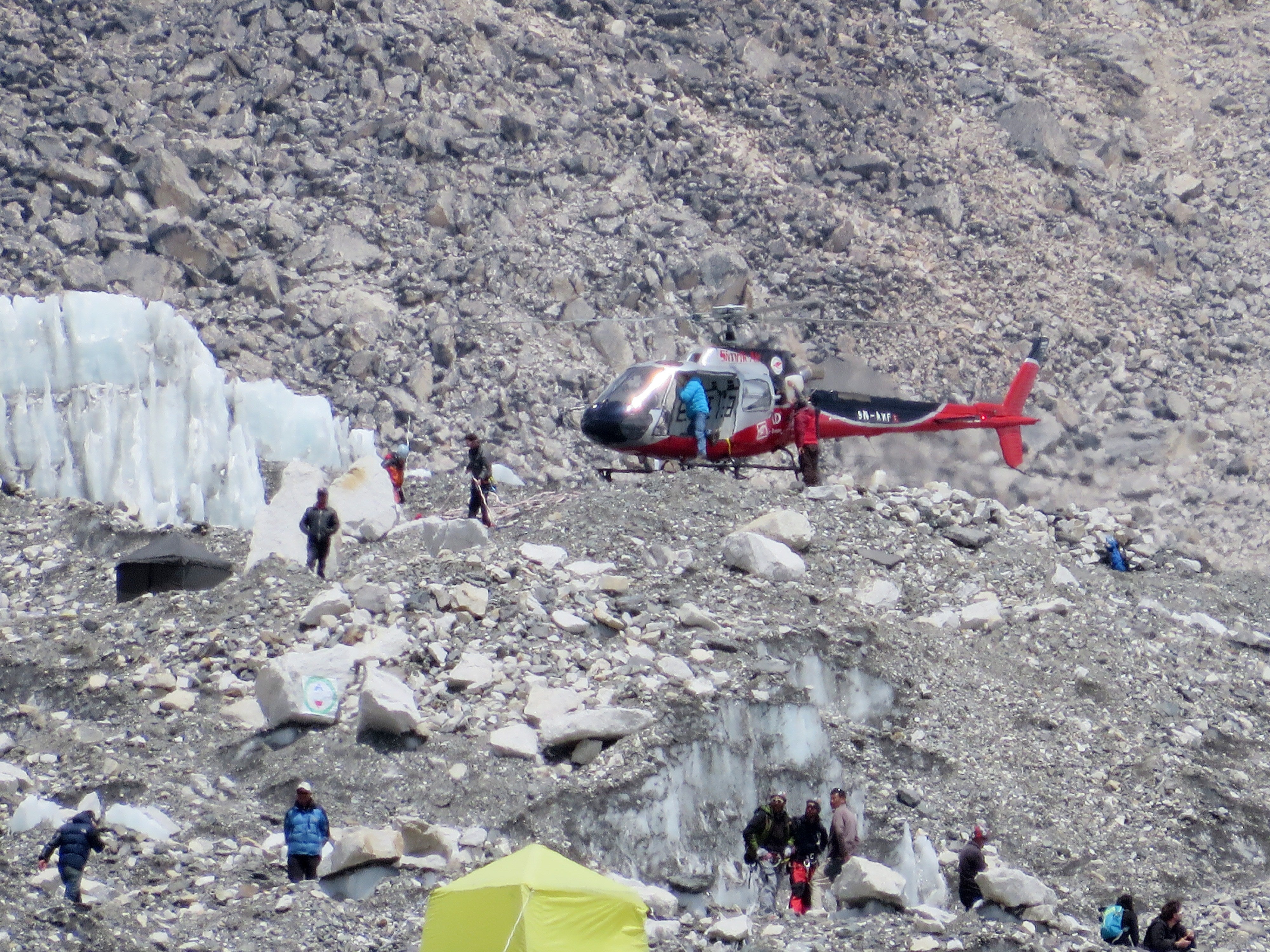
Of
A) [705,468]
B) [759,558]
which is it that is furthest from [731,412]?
[759,558]

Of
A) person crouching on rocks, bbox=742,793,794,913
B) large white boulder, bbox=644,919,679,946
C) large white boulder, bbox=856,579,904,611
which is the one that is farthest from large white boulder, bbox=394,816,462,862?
large white boulder, bbox=856,579,904,611

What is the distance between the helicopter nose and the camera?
15375mm

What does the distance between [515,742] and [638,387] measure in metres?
5.65

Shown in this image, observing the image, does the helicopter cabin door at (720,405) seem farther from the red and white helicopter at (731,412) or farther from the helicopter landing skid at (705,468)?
the helicopter landing skid at (705,468)

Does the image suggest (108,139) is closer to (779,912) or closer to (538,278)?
(538,278)

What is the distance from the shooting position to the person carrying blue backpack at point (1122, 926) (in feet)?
32.1

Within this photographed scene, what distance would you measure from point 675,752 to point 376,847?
258cm

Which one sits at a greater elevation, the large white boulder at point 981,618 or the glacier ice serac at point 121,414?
the glacier ice serac at point 121,414

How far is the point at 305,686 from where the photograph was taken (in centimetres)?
1121

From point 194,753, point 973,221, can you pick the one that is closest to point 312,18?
point 973,221

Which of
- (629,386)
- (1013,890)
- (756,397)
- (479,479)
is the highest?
(629,386)

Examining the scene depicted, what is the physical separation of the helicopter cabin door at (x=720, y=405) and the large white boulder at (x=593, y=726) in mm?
5332

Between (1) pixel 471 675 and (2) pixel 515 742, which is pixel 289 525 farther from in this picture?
(2) pixel 515 742

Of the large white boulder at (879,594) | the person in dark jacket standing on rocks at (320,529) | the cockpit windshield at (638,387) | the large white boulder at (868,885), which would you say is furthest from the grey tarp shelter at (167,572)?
the large white boulder at (868,885)
